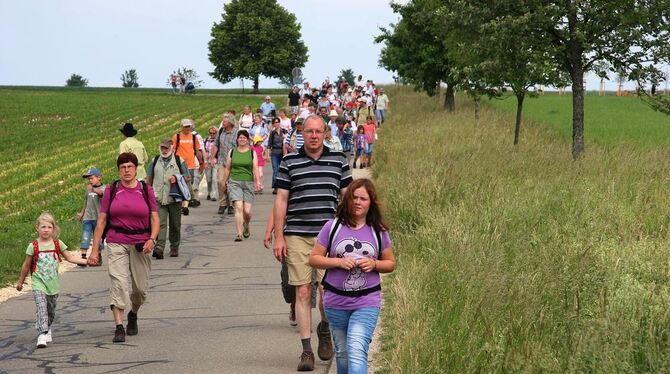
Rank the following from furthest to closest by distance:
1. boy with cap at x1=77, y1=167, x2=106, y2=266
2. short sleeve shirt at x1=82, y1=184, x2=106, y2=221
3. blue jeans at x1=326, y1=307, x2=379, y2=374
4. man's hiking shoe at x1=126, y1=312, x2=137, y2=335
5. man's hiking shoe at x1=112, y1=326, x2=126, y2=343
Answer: short sleeve shirt at x1=82, y1=184, x2=106, y2=221, boy with cap at x1=77, y1=167, x2=106, y2=266, man's hiking shoe at x1=126, y1=312, x2=137, y2=335, man's hiking shoe at x1=112, y1=326, x2=126, y2=343, blue jeans at x1=326, y1=307, x2=379, y2=374

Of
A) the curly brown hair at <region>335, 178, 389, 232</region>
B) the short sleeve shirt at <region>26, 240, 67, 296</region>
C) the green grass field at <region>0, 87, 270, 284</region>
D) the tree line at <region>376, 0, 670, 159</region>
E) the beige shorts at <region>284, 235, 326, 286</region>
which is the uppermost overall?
the tree line at <region>376, 0, 670, 159</region>

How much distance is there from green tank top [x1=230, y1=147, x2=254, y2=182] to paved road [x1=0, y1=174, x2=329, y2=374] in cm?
137

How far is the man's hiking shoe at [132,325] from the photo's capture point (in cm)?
1110

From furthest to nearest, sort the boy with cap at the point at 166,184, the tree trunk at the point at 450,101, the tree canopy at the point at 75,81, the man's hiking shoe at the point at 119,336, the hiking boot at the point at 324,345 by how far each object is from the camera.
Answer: the tree canopy at the point at 75,81 → the tree trunk at the point at 450,101 → the boy with cap at the point at 166,184 → the man's hiking shoe at the point at 119,336 → the hiking boot at the point at 324,345

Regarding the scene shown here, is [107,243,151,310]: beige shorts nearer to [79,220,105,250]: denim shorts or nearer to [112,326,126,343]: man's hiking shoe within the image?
[112,326,126,343]: man's hiking shoe

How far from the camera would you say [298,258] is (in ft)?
31.0

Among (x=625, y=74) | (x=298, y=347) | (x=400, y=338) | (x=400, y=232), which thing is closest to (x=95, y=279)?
(x=400, y=232)

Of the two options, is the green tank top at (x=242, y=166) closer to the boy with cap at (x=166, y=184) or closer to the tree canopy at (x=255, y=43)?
the boy with cap at (x=166, y=184)

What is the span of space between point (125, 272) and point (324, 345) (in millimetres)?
2206

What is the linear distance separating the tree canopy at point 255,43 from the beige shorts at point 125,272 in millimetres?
99584

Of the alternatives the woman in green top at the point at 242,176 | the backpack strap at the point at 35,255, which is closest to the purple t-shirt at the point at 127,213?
the backpack strap at the point at 35,255

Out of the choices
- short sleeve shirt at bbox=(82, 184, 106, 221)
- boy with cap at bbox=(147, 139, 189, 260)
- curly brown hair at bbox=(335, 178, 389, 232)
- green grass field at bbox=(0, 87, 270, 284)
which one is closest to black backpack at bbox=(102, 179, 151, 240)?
curly brown hair at bbox=(335, 178, 389, 232)

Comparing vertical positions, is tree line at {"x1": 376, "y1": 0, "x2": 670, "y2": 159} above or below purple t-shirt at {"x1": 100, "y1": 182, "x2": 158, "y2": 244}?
above

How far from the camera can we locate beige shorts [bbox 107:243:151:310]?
35.5ft
